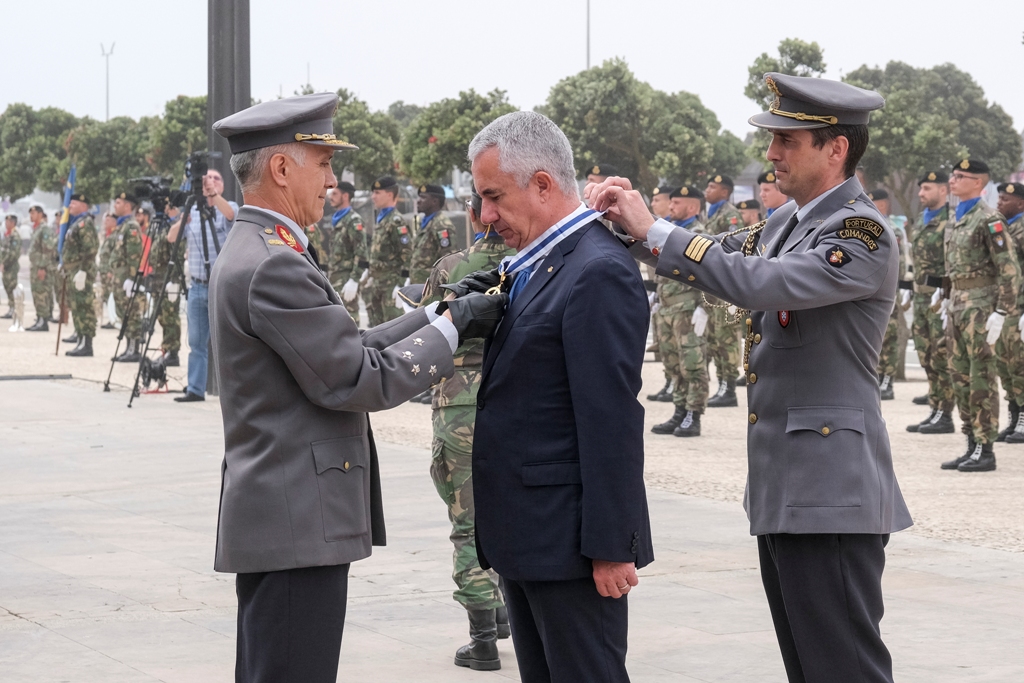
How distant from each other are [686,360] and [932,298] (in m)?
2.55

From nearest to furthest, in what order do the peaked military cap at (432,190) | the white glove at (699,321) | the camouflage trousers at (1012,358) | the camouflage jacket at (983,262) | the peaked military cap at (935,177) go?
the camouflage jacket at (983,262)
the camouflage trousers at (1012,358)
the white glove at (699,321)
the peaked military cap at (935,177)
the peaked military cap at (432,190)

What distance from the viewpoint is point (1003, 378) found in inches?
466

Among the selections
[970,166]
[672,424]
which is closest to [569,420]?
[970,166]

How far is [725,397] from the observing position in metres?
14.3

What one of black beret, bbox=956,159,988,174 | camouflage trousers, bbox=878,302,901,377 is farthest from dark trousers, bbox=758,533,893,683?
camouflage trousers, bbox=878,302,901,377

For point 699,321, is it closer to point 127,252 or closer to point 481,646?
point 481,646

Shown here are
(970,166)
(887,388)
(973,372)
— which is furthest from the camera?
(887,388)

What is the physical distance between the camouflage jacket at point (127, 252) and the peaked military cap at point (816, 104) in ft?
56.7

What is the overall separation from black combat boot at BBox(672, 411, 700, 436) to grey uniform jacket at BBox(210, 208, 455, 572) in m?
8.85

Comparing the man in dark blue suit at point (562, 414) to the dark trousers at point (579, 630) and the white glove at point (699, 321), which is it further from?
the white glove at point (699, 321)

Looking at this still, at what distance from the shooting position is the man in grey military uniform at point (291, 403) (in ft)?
10.5

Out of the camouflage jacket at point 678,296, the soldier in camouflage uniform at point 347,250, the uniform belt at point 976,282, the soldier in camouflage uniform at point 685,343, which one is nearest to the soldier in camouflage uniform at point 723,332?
the soldier in camouflage uniform at point 685,343

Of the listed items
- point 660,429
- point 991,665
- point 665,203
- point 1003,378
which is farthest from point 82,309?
point 991,665

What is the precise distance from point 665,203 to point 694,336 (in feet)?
9.22
